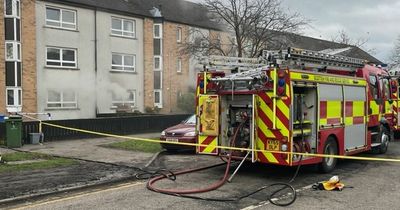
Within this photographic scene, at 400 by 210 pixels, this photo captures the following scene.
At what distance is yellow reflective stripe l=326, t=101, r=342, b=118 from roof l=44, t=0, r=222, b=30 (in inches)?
668

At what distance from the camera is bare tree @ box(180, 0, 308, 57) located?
17.8 meters

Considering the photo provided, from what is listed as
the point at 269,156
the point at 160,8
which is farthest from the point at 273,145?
the point at 160,8

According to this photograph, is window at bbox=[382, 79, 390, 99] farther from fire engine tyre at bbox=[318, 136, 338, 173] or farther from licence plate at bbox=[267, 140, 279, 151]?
licence plate at bbox=[267, 140, 279, 151]

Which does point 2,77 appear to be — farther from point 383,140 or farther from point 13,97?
point 383,140

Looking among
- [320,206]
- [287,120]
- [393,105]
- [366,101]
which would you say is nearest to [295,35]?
[393,105]

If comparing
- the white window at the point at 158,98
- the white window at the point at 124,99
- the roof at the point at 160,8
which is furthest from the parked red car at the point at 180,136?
the white window at the point at 158,98

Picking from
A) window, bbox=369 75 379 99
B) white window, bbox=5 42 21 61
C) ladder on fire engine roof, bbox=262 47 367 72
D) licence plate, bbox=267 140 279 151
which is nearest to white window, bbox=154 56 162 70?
white window, bbox=5 42 21 61

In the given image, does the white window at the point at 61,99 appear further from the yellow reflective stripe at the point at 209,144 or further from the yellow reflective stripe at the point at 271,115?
the yellow reflective stripe at the point at 271,115

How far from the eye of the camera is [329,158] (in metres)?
10.1

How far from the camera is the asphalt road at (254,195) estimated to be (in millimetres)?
6965

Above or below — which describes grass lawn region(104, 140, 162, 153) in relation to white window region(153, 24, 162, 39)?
below

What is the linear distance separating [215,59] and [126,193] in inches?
150

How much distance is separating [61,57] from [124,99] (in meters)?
5.26

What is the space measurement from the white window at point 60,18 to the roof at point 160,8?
56 centimetres
